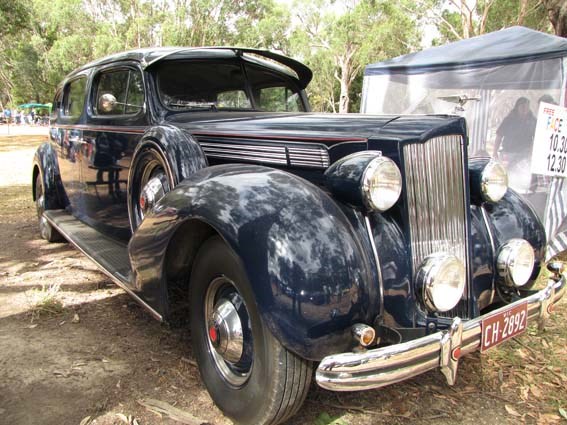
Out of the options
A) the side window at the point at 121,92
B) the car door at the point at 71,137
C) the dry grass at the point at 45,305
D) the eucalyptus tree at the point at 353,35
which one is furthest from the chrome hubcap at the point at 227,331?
the eucalyptus tree at the point at 353,35

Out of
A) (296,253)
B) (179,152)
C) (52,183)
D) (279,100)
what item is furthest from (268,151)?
(52,183)

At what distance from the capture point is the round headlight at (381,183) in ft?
5.94

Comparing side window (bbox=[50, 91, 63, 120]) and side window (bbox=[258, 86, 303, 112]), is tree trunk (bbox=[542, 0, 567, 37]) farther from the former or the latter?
side window (bbox=[50, 91, 63, 120])

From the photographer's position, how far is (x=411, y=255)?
191 centimetres

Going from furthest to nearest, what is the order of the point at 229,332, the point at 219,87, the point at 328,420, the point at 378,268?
1. the point at 219,87
2. the point at 328,420
3. the point at 229,332
4. the point at 378,268

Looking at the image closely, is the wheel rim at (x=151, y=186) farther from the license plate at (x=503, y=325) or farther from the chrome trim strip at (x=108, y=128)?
the license plate at (x=503, y=325)

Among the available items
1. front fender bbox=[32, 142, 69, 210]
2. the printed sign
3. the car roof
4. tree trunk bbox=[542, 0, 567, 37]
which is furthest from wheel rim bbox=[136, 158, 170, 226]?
tree trunk bbox=[542, 0, 567, 37]

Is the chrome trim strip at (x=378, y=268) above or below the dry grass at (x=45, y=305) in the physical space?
above

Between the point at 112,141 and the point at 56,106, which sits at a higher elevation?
the point at 56,106

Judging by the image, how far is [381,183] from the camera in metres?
1.82

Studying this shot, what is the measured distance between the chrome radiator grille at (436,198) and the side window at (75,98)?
10.8ft

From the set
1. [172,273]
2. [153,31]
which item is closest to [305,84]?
[172,273]

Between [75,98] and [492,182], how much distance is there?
388 centimetres

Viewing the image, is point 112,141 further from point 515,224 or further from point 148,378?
point 515,224
